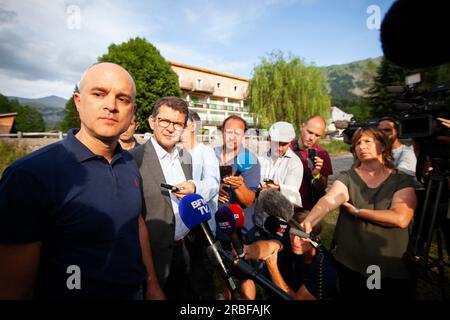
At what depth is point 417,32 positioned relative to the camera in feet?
2.47

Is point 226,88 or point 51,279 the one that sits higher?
point 226,88

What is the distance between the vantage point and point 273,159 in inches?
125

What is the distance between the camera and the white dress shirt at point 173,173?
6.97 ft

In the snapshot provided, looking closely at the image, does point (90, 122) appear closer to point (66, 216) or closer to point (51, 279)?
point (66, 216)

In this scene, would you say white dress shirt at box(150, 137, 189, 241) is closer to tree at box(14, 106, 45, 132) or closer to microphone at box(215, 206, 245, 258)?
microphone at box(215, 206, 245, 258)

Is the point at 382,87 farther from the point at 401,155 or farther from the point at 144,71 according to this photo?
the point at 401,155

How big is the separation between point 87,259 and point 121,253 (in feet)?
0.62

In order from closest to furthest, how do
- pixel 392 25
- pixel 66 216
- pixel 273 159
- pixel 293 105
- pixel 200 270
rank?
pixel 392 25
pixel 66 216
pixel 200 270
pixel 273 159
pixel 293 105

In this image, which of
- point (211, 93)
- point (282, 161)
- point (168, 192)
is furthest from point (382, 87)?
point (168, 192)

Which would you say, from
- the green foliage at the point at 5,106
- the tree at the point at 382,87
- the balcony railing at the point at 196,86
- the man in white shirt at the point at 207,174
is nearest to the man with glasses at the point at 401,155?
the man in white shirt at the point at 207,174

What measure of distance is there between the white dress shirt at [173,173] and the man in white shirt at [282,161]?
45.5 inches

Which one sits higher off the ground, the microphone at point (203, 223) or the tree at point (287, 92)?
the tree at point (287, 92)

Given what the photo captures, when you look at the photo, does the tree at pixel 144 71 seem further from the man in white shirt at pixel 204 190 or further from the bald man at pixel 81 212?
the bald man at pixel 81 212
